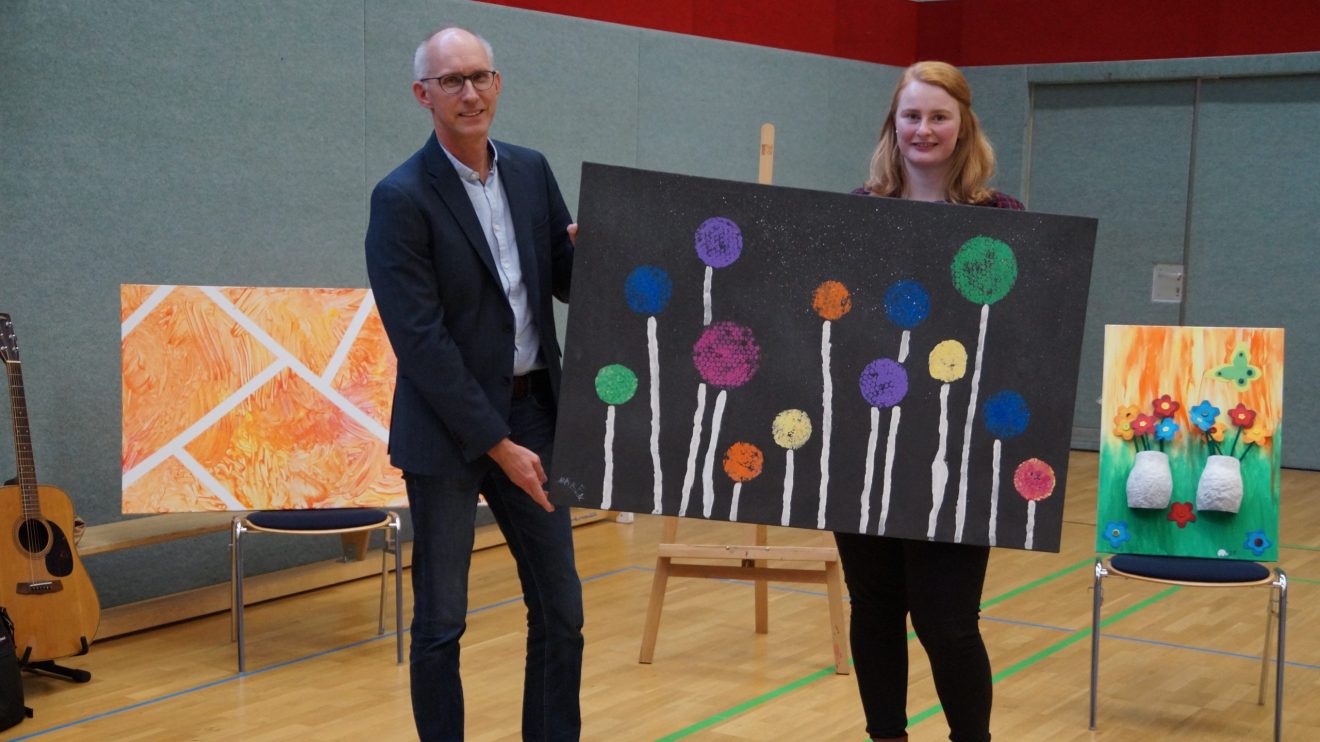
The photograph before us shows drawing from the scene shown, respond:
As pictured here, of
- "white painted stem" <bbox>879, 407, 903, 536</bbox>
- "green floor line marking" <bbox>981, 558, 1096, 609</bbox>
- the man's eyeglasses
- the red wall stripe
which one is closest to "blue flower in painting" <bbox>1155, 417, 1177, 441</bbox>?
"green floor line marking" <bbox>981, 558, 1096, 609</bbox>

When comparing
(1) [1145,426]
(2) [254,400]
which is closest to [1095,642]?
(1) [1145,426]

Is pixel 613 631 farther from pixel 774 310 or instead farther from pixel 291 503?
pixel 774 310

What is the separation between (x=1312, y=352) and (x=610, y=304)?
22.2ft

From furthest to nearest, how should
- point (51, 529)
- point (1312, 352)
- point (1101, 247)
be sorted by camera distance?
point (1101, 247) → point (1312, 352) → point (51, 529)

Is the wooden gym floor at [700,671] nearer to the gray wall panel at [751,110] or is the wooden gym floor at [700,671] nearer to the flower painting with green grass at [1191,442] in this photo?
the flower painting with green grass at [1191,442]

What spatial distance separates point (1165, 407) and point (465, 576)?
6.44 ft

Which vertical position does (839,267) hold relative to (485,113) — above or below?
below

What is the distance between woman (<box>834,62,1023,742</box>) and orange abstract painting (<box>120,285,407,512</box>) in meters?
2.06

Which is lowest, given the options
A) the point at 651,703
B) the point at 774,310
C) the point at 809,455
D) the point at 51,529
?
the point at 651,703

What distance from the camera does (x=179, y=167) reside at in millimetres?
4598

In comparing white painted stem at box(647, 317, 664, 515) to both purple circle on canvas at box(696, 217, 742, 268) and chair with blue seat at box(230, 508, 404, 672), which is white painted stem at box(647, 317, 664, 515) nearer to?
purple circle on canvas at box(696, 217, 742, 268)

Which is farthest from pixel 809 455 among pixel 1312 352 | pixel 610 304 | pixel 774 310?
pixel 1312 352

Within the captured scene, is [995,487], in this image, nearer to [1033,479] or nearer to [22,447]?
[1033,479]

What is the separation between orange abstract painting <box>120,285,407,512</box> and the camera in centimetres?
410
